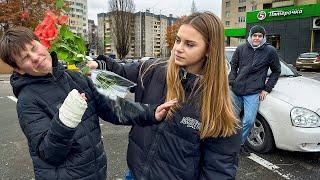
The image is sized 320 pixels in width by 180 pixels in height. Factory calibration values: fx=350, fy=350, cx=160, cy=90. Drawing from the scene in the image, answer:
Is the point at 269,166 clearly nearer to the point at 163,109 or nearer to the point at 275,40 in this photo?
the point at 163,109

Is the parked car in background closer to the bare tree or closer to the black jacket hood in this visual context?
the black jacket hood

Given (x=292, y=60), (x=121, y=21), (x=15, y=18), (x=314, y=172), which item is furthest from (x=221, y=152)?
(x=121, y=21)

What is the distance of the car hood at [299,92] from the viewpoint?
4.50 m

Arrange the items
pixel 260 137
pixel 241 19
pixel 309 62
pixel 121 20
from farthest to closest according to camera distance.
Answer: pixel 241 19 < pixel 121 20 < pixel 309 62 < pixel 260 137

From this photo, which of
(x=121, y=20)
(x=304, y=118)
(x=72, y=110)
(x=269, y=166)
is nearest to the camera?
(x=72, y=110)

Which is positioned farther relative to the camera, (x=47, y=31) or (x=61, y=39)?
(x=61, y=39)

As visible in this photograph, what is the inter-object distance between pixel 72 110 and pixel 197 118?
693mm

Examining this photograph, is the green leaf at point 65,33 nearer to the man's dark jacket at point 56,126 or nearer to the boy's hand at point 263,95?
the man's dark jacket at point 56,126

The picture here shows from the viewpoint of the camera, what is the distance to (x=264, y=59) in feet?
15.6

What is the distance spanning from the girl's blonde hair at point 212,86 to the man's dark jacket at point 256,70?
2.95 metres

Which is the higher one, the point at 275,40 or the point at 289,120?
the point at 275,40

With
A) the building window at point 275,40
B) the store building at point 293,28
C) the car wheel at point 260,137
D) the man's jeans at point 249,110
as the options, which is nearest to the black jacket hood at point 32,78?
the man's jeans at point 249,110

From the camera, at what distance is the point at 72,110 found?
5.03 feet

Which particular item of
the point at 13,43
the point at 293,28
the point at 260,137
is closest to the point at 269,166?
the point at 260,137
